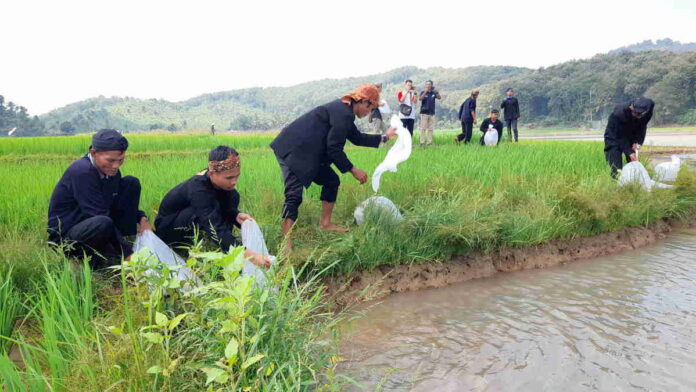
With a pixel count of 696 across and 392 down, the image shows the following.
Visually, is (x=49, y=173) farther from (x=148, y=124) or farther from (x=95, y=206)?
(x=148, y=124)

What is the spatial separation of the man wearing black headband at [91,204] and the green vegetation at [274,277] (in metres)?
0.16

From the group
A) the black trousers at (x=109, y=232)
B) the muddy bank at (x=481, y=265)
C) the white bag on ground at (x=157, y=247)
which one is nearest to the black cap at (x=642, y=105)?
the muddy bank at (x=481, y=265)

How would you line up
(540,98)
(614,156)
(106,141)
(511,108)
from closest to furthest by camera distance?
(106,141) → (614,156) → (511,108) → (540,98)

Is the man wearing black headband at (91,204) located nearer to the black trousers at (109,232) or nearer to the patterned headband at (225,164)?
the black trousers at (109,232)

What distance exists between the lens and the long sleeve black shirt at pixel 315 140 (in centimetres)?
384

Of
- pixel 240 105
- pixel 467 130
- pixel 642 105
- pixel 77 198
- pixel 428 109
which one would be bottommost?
pixel 77 198

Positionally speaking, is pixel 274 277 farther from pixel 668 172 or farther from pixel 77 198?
pixel 668 172

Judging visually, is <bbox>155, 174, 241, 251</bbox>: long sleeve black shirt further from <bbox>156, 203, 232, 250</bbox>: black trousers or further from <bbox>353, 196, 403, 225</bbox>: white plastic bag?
<bbox>353, 196, 403, 225</bbox>: white plastic bag

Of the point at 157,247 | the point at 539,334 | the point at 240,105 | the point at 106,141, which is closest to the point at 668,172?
the point at 539,334

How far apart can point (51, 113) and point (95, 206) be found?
105 meters

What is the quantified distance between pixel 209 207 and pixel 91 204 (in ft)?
2.31

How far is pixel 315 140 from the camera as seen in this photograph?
3902 millimetres

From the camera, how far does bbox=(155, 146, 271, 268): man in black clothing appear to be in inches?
113

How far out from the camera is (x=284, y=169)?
Result: 3916 mm
